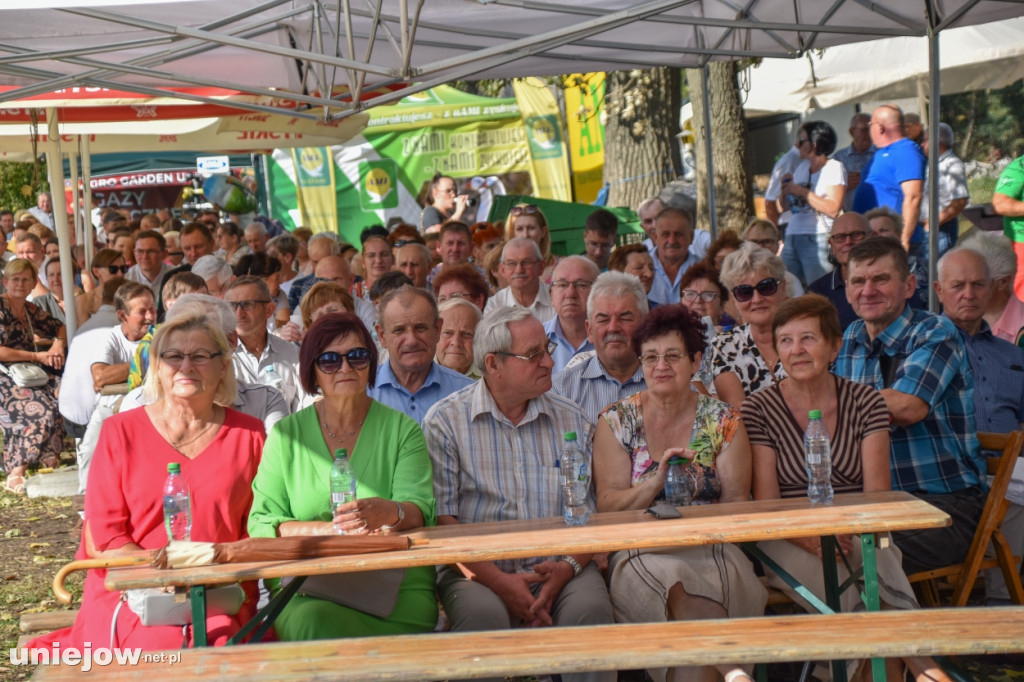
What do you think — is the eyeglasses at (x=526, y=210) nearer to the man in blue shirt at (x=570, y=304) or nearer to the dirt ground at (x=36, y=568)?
the man in blue shirt at (x=570, y=304)

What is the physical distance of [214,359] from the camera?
414 cm

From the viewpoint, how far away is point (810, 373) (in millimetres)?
4246

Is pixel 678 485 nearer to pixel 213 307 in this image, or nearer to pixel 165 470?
pixel 165 470

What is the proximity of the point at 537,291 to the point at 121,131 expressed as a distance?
11.8 feet

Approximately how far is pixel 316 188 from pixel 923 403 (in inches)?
689

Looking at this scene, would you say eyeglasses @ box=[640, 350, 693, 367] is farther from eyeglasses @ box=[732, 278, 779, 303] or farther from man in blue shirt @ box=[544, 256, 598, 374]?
man in blue shirt @ box=[544, 256, 598, 374]

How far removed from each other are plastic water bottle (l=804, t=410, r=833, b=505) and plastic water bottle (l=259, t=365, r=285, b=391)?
2923mm

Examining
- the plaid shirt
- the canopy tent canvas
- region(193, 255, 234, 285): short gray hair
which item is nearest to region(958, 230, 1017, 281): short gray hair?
the plaid shirt

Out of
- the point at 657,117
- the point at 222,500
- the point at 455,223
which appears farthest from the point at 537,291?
the point at 657,117

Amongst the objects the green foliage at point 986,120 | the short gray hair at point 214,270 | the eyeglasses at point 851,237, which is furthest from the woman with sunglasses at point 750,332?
the green foliage at point 986,120

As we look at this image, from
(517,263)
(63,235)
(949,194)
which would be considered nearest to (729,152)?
(949,194)

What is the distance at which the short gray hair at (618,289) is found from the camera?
16.9 ft

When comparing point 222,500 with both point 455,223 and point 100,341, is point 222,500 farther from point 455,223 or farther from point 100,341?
point 455,223

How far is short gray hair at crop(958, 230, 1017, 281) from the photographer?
5.80 m
